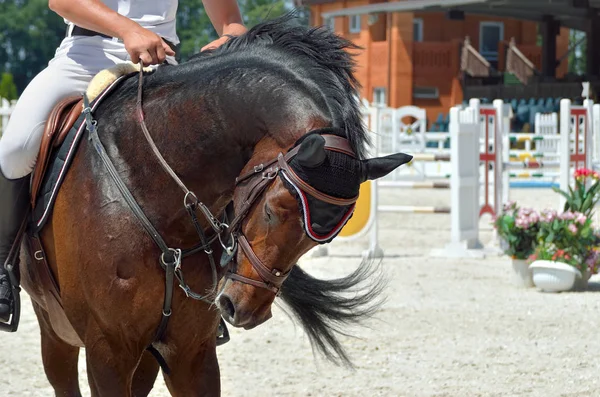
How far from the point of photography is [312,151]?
2562mm

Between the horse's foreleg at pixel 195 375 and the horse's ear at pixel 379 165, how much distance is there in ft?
3.00

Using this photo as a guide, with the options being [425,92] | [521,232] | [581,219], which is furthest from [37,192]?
[425,92]

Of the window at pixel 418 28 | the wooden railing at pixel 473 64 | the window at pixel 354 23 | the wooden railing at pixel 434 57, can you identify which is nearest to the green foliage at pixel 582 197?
the wooden railing at pixel 473 64

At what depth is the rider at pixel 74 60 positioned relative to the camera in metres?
3.18

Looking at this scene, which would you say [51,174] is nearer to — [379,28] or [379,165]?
[379,165]

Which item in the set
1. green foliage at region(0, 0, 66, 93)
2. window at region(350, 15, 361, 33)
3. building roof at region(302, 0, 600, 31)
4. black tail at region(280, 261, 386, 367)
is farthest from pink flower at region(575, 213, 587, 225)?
green foliage at region(0, 0, 66, 93)

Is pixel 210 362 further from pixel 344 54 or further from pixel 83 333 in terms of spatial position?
pixel 344 54

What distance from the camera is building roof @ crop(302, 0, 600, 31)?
30969 mm

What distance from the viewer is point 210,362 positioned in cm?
328

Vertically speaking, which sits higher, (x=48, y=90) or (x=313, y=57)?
(x=313, y=57)

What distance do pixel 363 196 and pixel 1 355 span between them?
17.8ft

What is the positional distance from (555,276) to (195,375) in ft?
20.5

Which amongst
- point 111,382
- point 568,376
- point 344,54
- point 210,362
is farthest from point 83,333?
point 568,376

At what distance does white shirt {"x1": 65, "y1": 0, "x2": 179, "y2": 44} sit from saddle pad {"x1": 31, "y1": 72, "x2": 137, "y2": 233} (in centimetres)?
23
